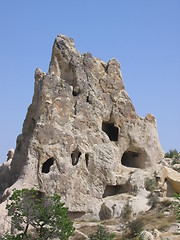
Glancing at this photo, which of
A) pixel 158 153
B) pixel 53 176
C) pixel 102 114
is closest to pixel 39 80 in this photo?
pixel 102 114

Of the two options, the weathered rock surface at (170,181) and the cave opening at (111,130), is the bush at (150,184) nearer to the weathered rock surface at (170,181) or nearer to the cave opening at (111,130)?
the weathered rock surface at (170,181)

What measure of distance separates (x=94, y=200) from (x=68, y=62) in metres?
7.93

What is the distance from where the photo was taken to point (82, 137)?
2711cm

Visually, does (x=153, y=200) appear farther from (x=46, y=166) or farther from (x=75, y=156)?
(x=46, y=166)

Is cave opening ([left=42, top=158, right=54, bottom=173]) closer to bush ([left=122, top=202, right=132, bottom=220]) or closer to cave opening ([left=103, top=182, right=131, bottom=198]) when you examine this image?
cave opening ([left=103, top=182, right=131, bottom=198])

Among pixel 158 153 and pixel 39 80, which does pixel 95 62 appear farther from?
pixel 158 153

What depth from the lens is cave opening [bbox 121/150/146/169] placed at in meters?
29.3

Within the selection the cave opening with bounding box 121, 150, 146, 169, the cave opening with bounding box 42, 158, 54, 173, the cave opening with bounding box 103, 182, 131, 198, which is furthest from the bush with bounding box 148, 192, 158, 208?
the cave opening with bounding box 42, 158, 54, 173

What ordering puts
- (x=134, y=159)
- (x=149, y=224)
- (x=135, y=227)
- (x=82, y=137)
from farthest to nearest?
(x=134, y=159) < (x=82, y=137) < (x=149, y=224) < (x=135, y=227)

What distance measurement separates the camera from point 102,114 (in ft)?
93.2

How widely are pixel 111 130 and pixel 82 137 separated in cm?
354

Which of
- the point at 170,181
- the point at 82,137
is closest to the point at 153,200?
the point at 170,181

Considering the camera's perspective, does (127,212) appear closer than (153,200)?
Yes

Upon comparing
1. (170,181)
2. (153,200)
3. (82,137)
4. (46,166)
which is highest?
(82,137)
